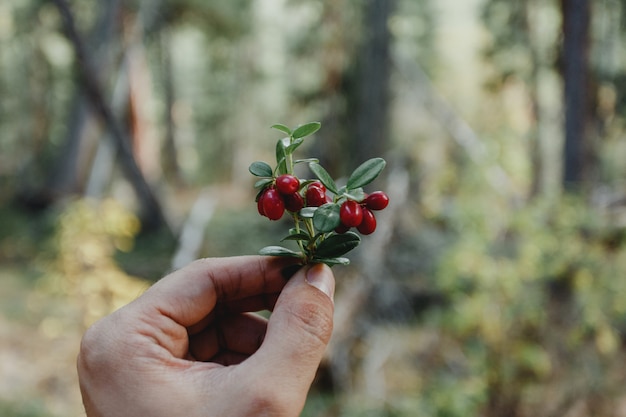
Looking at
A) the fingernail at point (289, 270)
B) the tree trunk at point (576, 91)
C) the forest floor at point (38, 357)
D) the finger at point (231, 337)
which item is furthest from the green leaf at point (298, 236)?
the tree trunk at point (576, 91)

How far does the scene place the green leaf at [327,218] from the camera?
3.85 feet

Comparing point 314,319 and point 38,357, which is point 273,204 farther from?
point 38,357

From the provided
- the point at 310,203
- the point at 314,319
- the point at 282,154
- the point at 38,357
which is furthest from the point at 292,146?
the point at 38,357

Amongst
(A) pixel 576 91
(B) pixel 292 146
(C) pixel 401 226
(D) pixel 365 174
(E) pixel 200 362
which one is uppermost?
(B) pixel 292 146

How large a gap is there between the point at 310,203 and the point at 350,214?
0.56ft

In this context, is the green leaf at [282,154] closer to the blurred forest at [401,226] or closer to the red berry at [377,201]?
the red berry at [377,201]

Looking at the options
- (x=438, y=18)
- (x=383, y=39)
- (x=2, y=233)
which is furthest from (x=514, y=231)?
(x=438, y=18)

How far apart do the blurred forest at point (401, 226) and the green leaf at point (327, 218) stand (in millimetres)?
2717

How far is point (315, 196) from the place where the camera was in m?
1.32

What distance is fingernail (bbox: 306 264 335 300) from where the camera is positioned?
4.18 feet

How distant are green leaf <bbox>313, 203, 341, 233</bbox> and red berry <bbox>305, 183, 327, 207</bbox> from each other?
9cm

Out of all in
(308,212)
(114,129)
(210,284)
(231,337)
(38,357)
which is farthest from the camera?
(114,129)

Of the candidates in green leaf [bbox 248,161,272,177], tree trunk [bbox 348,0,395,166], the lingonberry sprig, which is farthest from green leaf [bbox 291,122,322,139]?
tree trunk [bbox 348,0,395,166]

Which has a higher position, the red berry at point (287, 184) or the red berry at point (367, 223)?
the red berry at point (287, 184)
